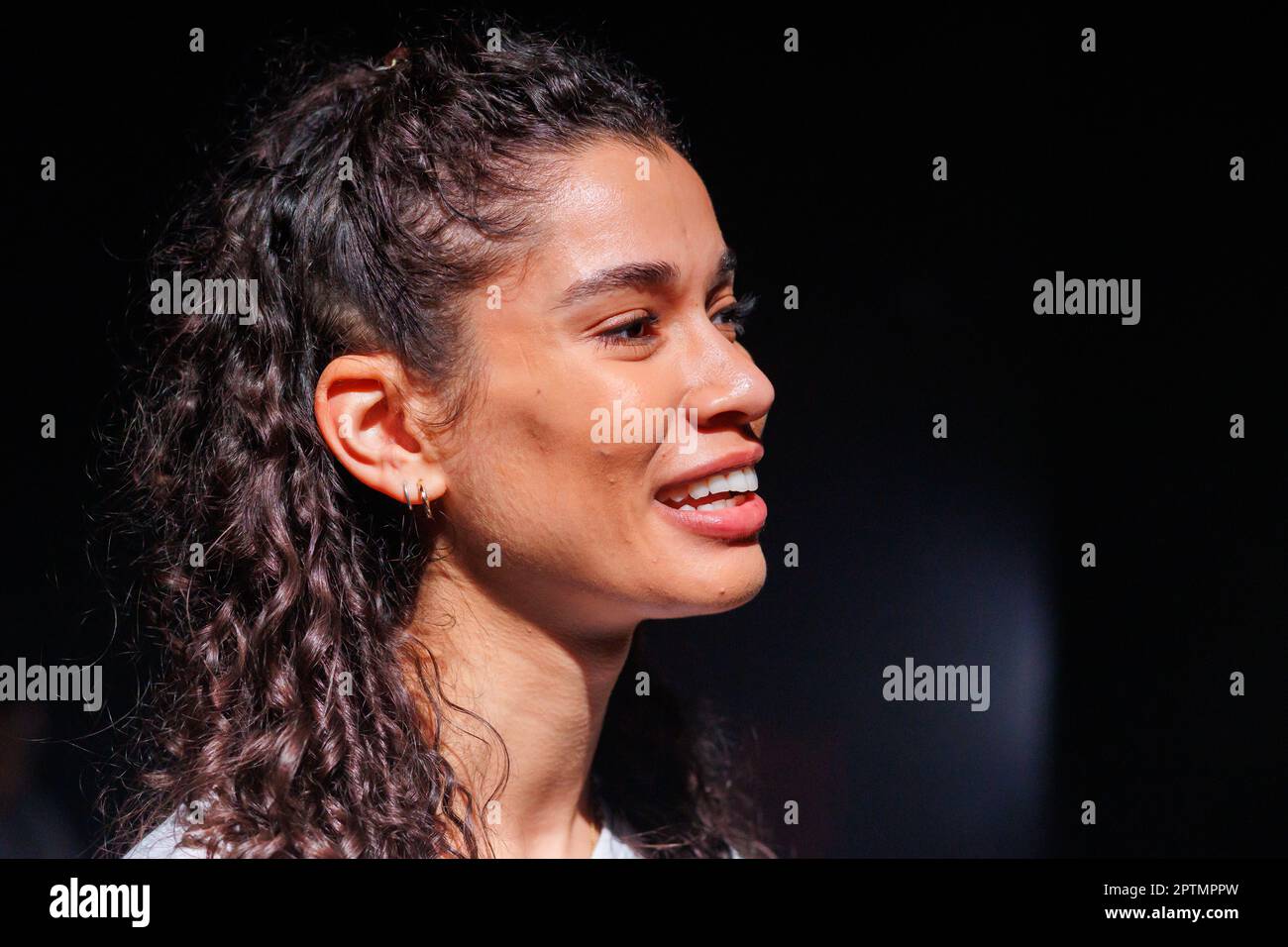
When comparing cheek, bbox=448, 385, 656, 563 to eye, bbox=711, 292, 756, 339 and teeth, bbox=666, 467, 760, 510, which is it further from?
eye, bbox=711, 292, 756, 339

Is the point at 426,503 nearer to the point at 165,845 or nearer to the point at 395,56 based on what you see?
the point at 165,845

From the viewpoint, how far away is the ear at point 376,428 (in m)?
1.72

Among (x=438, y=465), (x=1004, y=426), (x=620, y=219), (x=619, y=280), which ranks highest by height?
(x=620, y=219)

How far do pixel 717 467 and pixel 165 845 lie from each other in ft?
3.44

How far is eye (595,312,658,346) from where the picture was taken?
1.69 meters

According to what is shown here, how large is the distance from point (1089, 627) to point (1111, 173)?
1.05 metres

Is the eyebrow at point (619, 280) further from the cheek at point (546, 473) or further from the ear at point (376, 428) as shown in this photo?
the ear at point (376, 428)

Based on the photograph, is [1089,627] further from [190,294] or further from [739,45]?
[190,294]

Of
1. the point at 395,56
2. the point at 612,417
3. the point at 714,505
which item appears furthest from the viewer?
the point at 395,56

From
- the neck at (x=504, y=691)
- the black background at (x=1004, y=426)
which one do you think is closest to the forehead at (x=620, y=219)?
the neck at (x=504, y=691)

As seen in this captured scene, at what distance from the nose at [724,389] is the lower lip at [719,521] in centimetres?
14

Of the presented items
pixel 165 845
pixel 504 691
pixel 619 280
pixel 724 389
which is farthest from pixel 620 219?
pixel 165 845

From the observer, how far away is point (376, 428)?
5.75ft

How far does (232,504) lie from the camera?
182 cm
